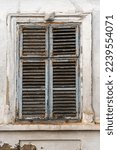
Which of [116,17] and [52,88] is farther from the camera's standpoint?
[52,88]

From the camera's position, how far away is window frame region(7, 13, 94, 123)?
4.58 meters

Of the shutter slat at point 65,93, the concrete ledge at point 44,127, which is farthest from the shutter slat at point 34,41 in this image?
the concrete ledge at point 44,127

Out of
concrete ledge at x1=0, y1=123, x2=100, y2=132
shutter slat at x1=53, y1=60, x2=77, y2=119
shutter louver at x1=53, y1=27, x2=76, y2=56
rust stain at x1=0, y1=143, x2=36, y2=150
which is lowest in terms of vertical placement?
rust stain at x1=0, y1=143, x2=36, y2=150

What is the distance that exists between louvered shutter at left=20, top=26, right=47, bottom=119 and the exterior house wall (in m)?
0.16

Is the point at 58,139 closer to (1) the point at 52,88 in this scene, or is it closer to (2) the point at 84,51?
(1) the point at 52,88

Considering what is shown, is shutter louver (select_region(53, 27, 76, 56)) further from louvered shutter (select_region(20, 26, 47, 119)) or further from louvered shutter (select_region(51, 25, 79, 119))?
louvered shutter (select_region(20, 26, 47, 119))

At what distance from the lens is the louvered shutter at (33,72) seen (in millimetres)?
4633

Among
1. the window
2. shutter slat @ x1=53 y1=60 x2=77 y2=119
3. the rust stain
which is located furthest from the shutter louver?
the rust stain

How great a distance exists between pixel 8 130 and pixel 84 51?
3.95 ft

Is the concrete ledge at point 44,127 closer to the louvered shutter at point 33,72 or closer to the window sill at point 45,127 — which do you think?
the window sill at point 45,127

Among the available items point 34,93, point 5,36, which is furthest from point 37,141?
point 5,36

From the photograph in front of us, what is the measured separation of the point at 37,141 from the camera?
15.1 feet

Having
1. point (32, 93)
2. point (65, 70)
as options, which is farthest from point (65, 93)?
point (32, 93)

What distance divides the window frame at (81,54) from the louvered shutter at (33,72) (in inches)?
3.5
